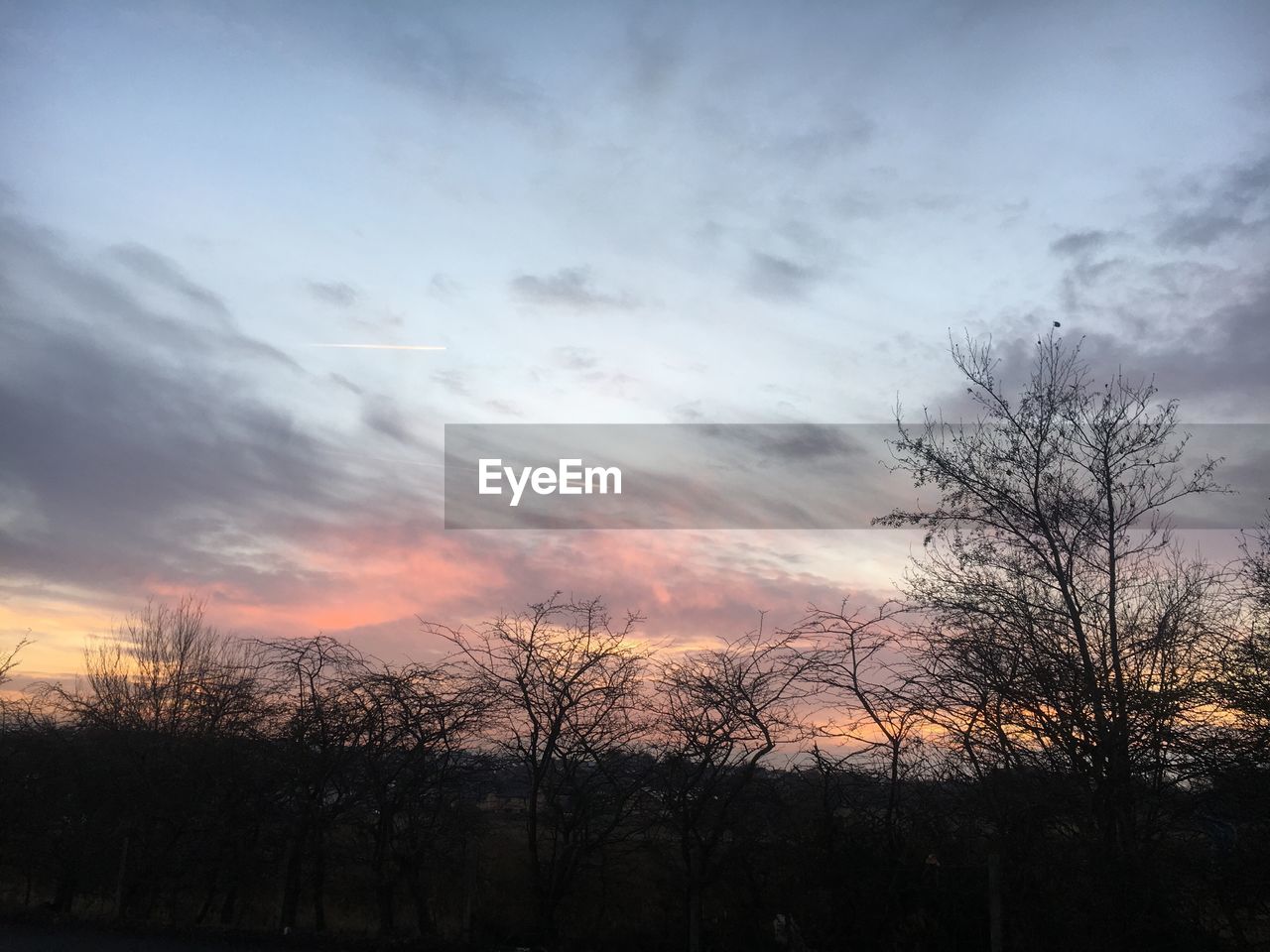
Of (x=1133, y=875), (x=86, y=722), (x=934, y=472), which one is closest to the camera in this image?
(x=1133, y=875)

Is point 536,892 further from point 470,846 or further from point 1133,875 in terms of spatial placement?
point 1133,875

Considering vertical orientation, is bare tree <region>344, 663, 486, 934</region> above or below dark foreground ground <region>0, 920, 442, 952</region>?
above

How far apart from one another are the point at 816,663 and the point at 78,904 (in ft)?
43.4

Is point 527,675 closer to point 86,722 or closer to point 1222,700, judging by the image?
point 1222,700

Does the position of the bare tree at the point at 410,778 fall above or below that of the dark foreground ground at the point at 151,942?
above

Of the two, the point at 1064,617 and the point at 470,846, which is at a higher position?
the point at 1064,617

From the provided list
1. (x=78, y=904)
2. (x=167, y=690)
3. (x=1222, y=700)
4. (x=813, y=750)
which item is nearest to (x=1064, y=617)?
(x=1222, y=700)

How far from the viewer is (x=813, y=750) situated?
1044 cm

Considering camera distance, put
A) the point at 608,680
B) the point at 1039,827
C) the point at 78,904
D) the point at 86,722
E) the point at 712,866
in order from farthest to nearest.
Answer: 1. the point at 86,722
2. the point at 78,904
3. the point at 608,680
4. the point at 712,866
5. the point at 1039,827

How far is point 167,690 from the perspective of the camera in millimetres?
25656

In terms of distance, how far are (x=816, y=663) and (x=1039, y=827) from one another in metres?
2.85

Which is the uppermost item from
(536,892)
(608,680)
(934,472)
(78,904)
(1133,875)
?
(934,472)

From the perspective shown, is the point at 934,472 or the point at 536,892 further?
the point at 934,472

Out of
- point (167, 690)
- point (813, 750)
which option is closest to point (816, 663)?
point (813, 750)
